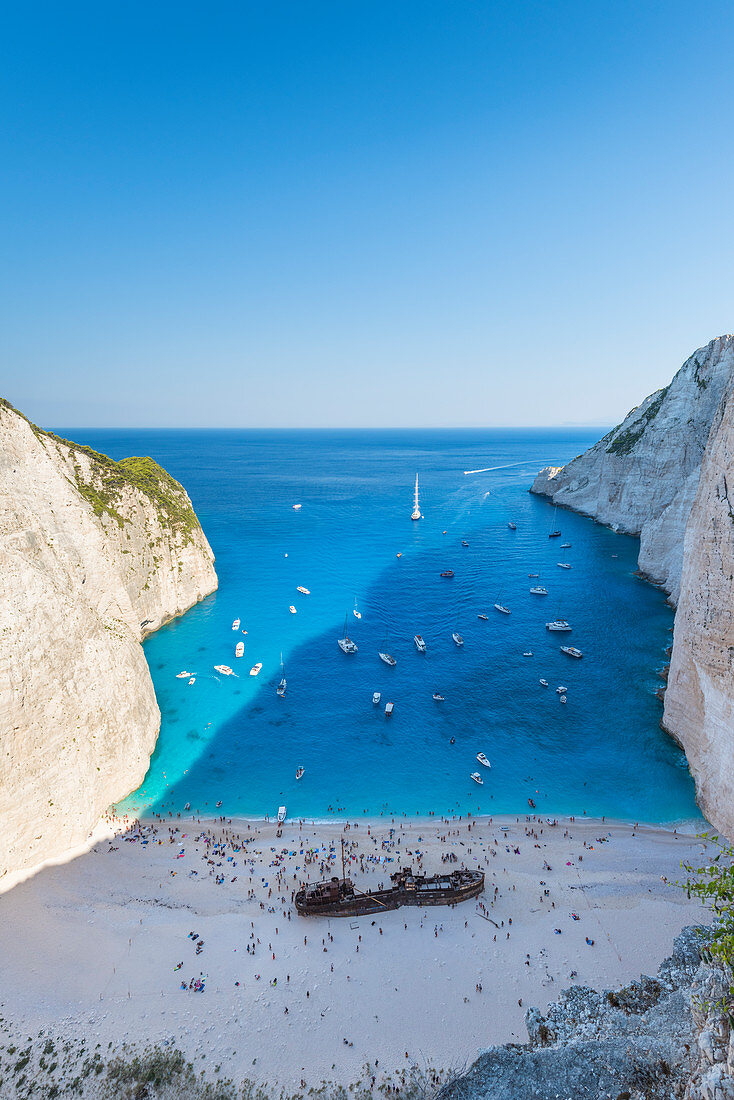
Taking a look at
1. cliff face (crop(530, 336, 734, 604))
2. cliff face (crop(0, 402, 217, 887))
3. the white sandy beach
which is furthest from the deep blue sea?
cliff face (crop(530, 336, 734, 604))

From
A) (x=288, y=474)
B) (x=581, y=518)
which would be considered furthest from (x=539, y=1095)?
(x=288, y=474)

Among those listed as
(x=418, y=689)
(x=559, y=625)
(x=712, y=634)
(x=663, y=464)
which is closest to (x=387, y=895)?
(x=418, y=689)

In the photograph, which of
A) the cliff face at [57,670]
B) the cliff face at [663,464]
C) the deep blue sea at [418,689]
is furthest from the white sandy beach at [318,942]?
the cliff face at [663,464]

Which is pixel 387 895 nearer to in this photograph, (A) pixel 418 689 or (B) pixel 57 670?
(A) pixel 418 689

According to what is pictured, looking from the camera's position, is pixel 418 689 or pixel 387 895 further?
pixel 418 689

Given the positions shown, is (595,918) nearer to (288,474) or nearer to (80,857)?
(80,857)

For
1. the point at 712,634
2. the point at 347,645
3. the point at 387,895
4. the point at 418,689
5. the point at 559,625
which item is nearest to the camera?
the point at 387,895

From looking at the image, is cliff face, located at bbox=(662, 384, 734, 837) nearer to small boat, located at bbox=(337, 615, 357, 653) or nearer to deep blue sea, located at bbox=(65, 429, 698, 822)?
deep blue sea, located at bbox=(65, 429, 698, 822)
